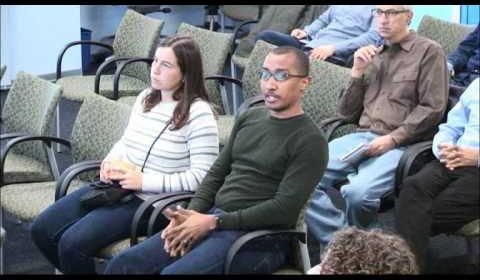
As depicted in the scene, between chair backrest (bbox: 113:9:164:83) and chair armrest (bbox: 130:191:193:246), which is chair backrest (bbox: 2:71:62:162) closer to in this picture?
chair armrest (bbox: 130:191:193:246)

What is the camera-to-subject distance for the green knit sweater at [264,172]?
9.25 ft

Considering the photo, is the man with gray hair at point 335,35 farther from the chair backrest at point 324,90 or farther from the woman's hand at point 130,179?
the woman's hand at point 130,179

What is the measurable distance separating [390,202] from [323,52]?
1.39m

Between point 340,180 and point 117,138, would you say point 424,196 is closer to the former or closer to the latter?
point 340,180

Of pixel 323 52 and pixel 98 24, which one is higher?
pixel 323 52

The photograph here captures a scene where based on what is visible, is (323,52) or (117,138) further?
(323,52)

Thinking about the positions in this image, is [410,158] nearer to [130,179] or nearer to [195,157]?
[195,157]

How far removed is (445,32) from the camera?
448 cm

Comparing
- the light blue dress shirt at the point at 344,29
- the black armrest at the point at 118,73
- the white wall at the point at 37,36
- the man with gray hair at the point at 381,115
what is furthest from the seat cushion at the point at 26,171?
the white wall at the point at 37,36

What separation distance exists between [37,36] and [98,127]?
10.2 ft

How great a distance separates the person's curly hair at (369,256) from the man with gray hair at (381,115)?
4.96 ft

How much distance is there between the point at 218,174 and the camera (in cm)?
311

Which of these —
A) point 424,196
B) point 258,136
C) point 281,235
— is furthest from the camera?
point 424,196

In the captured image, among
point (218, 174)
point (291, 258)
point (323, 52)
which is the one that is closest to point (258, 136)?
point (218, 174)
